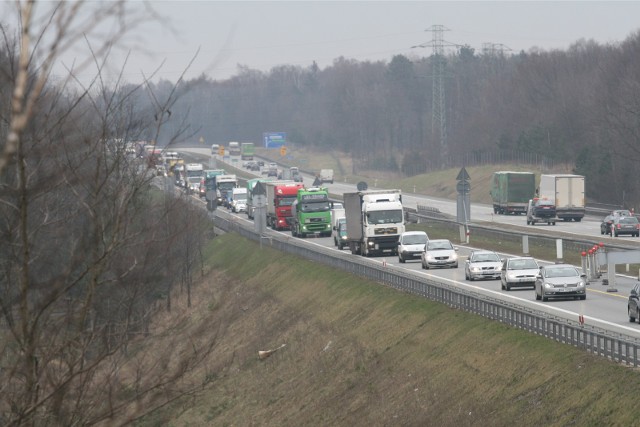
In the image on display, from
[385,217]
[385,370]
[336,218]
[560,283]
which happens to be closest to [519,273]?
[560,283]

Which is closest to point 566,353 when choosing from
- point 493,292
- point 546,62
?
point 493,292

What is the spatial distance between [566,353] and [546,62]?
148 meters

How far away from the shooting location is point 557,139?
134375 millimetres

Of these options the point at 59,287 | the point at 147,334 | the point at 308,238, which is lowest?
the point at 308,238

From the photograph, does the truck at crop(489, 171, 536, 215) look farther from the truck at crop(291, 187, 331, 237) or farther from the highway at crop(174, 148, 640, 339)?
the truck at crop(291, 187, 331, 237)

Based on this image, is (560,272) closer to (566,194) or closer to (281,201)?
(566,194)

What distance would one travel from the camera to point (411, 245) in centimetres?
6069

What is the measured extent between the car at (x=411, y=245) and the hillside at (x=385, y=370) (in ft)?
12.6

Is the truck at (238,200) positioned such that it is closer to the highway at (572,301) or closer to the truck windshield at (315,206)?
the highway at (572,301)

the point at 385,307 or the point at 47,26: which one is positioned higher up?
the point at 47,26

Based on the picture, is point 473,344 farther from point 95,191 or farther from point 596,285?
point 95,191

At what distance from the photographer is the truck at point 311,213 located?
263 ft

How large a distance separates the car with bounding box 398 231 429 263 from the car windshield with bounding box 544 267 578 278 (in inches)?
781

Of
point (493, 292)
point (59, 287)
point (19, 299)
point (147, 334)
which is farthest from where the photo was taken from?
point (493, 292)
